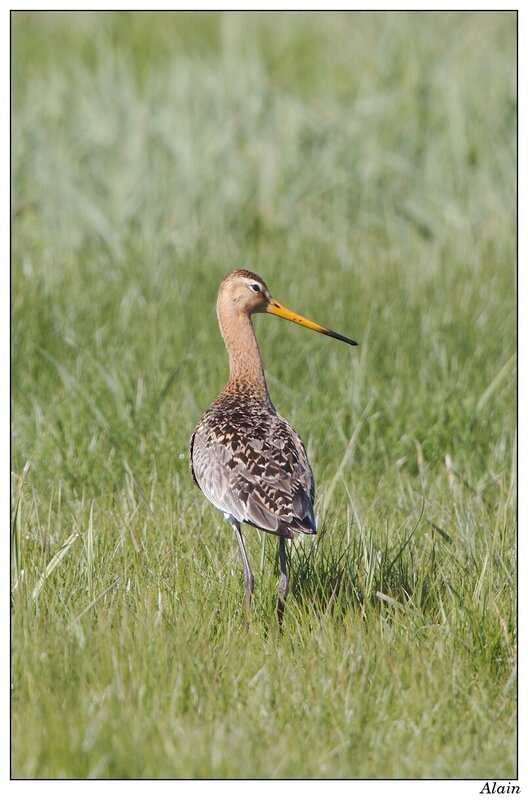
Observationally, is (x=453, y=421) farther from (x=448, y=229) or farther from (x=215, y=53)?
(x=215, y=53)

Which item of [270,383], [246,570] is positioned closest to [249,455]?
[246,570]

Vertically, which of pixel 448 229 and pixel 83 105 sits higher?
pixel 83 105

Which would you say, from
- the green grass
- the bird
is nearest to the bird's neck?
the bird

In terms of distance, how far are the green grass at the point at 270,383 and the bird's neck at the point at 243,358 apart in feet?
1.89

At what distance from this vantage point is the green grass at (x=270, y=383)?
371cm

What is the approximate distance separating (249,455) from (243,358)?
0.68 m

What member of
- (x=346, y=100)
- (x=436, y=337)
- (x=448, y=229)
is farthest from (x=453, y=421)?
(x=346, y=100)

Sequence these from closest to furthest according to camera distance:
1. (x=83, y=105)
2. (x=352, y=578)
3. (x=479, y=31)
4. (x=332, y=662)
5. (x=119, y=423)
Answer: (x=332, y=662), (x=352, y=578), (x=119, y=423), (x=83, y=105), (x=479, y=31)

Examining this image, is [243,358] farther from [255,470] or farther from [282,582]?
[282,582]

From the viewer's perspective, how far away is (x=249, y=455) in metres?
4.62

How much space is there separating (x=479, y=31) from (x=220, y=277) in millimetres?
4372

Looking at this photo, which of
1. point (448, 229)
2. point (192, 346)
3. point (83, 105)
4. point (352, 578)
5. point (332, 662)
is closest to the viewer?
point (332, 662)

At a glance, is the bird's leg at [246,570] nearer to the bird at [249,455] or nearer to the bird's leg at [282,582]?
the bird at [249,455]

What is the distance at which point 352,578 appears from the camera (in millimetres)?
4570
